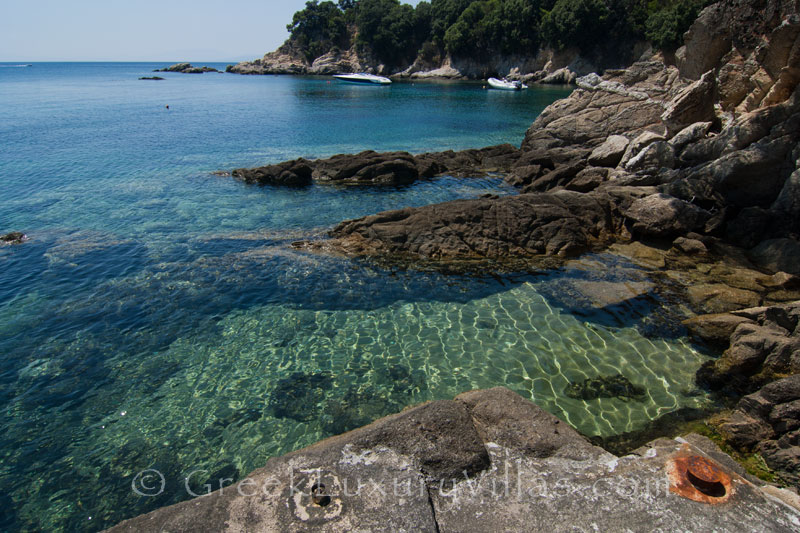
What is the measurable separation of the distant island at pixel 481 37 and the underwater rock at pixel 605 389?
6727 centimetres

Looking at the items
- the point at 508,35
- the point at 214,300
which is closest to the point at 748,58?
the point at 214,300

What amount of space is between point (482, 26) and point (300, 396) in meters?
113

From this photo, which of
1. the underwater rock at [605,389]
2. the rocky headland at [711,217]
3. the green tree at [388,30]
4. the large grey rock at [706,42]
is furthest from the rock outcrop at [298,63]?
the underwater rock at [605,389]

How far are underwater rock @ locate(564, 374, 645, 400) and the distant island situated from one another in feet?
221

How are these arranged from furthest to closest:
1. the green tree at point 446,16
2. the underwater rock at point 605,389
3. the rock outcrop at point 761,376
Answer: the green tree at point 446,16
the underwater rock at point 605,389
the rock outcrop at point 761,376

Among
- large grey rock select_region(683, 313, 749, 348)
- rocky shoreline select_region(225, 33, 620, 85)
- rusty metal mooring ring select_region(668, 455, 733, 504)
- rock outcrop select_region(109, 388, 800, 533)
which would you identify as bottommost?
large grey rock select_region(683, 313, 749, 348)

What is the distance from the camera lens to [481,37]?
105062mm

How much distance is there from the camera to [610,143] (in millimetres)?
24312

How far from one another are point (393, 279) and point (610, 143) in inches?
695

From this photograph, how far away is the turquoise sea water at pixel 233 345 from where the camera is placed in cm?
793

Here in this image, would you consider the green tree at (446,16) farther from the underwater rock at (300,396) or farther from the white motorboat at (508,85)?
the underwater rock at (300,396)

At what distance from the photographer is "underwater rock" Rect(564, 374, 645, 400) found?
8938 millimetres

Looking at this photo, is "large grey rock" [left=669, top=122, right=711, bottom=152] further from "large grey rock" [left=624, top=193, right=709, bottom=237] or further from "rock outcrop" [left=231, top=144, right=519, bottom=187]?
"rock outcrop" [left=231, top=144, right=519, bottom=187]

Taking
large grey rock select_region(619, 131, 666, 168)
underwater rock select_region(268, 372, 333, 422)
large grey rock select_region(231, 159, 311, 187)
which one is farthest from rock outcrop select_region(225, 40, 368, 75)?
underwater rock select_region(268, 372, 333, 422)
